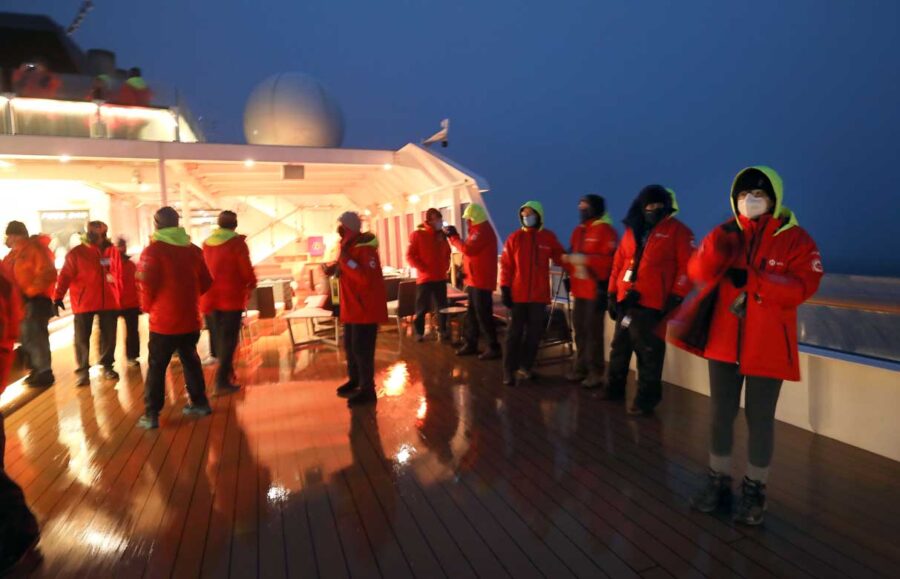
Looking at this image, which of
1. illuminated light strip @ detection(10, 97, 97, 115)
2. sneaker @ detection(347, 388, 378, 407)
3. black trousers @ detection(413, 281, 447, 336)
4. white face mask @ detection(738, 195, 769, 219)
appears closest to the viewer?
white face mask @ detection(738, 195, 769, 219)

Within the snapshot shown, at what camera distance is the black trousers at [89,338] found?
17.9 feet

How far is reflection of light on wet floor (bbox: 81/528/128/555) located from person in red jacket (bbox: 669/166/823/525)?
2826mm

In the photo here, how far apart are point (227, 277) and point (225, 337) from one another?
0.57 m

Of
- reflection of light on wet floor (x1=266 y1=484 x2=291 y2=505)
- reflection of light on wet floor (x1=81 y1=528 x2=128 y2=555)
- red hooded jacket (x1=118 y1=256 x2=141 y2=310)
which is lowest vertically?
reflection of light on wet floor (x1=81 y1=528 x2=128 y2=555)

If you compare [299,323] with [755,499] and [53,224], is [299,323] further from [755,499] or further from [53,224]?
[755,499]

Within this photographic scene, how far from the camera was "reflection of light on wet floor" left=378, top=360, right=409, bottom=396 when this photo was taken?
493cm

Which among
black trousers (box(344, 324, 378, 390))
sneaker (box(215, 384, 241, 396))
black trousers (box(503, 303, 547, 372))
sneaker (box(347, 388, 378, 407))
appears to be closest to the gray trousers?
black trousers (box(503, 303, 547, 372))

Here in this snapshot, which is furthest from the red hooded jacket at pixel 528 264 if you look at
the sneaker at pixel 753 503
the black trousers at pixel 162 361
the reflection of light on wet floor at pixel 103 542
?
the reflection of light on wet floor at pixel 103 542

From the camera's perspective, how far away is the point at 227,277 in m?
4.86

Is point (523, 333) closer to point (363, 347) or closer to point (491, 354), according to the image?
point (491, 354)

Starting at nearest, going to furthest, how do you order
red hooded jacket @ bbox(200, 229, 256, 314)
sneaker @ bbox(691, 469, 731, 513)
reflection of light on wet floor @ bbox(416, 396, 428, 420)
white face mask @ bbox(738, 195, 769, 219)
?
white face mask @ bbox(738, 195, 769, 219) → sneaker @ bbox(691, 469, 731, 513) → reflection of light on wet floor @ bbox(416, 396, 428, 420) → red hooded jacket @ bbox(200, 229, 256, 314)

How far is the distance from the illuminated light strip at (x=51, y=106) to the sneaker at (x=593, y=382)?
800cm

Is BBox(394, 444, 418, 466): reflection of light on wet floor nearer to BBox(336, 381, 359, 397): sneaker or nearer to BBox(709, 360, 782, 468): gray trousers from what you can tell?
BBox(336, 381, 359, 397): sneaker

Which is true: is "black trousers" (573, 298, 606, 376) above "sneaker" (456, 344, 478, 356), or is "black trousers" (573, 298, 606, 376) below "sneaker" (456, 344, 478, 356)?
above
